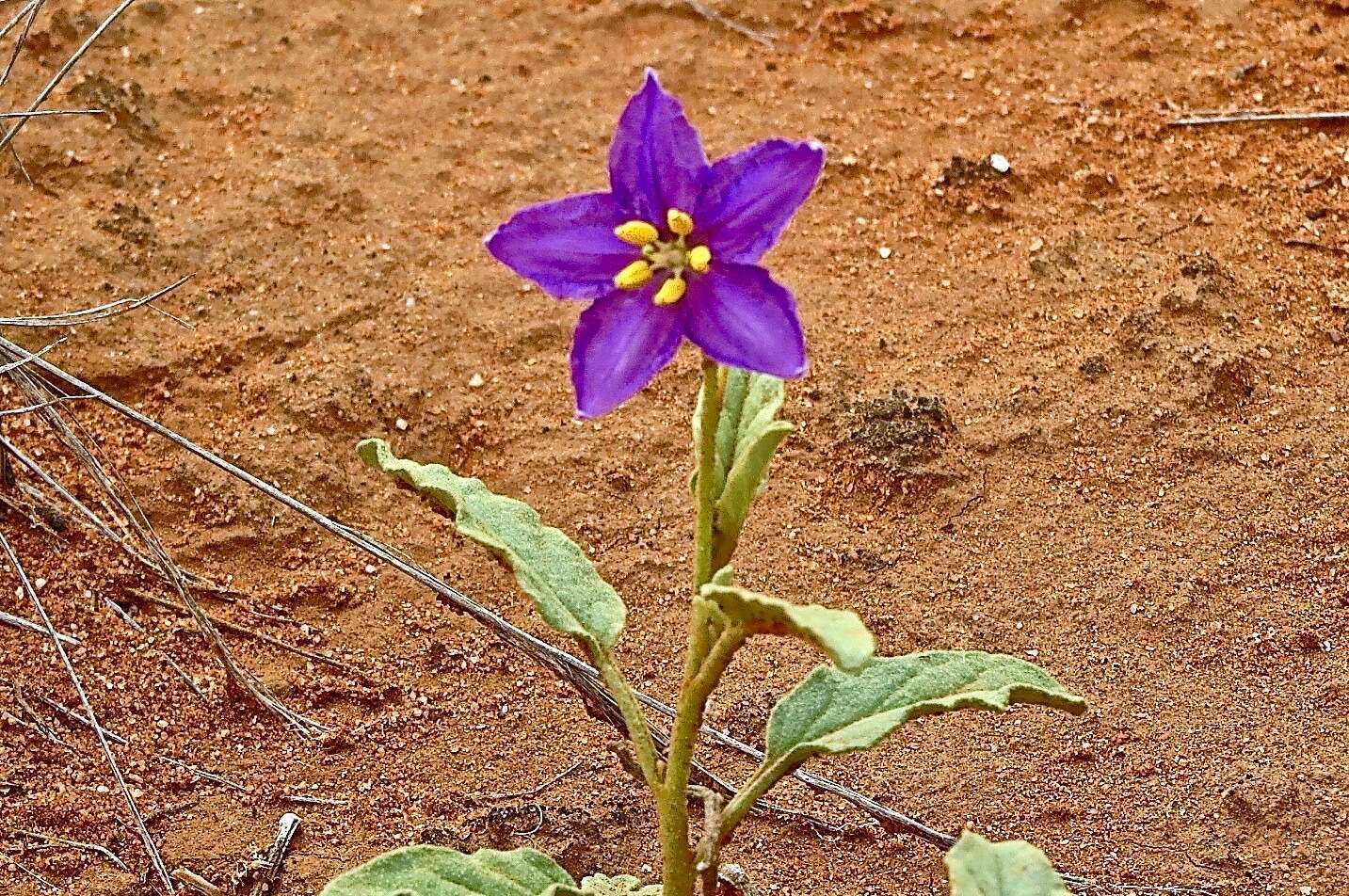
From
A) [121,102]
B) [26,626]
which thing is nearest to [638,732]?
[26,626]

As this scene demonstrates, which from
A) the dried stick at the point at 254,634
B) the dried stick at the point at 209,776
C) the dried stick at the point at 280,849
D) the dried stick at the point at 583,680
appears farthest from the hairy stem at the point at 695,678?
the dried stick at the point at 254,634

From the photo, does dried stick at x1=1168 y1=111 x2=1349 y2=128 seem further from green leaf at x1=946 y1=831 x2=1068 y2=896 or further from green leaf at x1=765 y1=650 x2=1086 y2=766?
green leaf at x1=946 y1=831 x2=1068 y2=896

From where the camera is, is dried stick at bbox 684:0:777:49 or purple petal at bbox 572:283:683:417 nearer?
purple petal at bbox 572:283:683:417

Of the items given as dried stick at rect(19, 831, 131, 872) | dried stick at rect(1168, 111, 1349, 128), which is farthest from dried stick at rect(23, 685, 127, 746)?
dried stick at rect(1168, 111, 1349, 128)

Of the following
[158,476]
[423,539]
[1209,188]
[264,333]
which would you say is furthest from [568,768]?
[1209,188]

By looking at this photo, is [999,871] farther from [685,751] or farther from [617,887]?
[617,887]

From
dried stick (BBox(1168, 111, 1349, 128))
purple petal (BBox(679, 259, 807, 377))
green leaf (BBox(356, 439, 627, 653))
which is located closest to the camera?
purple petal (BBox(679, 259, 807, 377))
